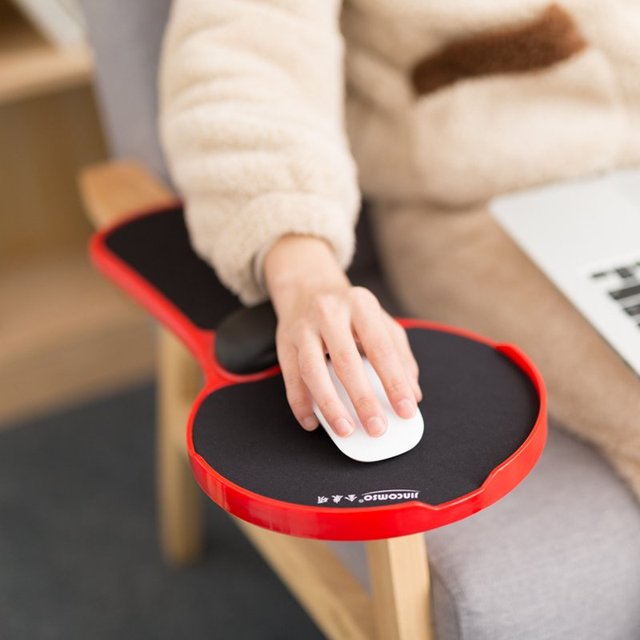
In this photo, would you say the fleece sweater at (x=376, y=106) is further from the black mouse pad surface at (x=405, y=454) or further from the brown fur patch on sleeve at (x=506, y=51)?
the black mouse pad surface at (x=405, y=454)

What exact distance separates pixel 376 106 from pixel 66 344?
2.56ft

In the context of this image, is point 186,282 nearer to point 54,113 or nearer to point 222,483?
point 222,483

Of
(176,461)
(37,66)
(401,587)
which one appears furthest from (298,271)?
(37,66)

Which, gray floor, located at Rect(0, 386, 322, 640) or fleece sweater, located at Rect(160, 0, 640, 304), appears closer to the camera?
fleece sweater, located at Rect(160, 0, 640, 304)

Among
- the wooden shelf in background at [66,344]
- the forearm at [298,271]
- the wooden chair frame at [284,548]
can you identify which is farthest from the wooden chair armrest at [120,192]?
the wooden shelf in background at [66,344]

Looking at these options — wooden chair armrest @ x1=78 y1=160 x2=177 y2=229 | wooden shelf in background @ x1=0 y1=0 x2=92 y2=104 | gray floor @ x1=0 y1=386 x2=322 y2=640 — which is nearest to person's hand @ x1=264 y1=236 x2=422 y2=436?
wooden chair armrest @ x1=78 y1=160 x2=177 y2=229

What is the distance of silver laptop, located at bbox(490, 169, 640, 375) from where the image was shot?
546mm

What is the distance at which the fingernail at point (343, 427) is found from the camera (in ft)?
1.48

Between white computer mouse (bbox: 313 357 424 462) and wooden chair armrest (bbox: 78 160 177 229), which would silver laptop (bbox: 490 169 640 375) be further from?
wooden chair armrest (bbox: 78 160 177 229)

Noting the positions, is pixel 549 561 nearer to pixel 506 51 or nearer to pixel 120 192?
pixel 506 51

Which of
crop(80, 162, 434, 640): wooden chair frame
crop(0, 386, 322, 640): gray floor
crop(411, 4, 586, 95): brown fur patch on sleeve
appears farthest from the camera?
crop(0, 386, 322, 640): gray floor

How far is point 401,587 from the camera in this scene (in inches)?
20.2

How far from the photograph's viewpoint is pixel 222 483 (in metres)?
0.43

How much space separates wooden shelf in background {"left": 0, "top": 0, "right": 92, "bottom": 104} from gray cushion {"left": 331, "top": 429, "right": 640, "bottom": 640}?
0.91 meters
